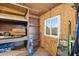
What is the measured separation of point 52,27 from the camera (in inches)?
50.5

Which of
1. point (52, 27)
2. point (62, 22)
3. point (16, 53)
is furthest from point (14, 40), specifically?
point (62, 22)

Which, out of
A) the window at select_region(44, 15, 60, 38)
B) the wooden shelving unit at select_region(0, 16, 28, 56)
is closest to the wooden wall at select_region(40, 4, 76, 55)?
the window at select_region(44, 15, 60, 38)

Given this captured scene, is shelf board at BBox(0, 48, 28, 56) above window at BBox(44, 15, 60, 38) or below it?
below

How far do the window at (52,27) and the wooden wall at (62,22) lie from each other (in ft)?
0.13

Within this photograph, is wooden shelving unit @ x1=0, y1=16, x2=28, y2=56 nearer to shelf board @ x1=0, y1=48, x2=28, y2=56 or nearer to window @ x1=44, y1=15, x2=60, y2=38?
shelf board @ x1=0, y1=48, x2=28, y2=56

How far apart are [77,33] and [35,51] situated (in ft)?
1.80

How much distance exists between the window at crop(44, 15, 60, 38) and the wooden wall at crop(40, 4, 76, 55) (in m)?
0.04

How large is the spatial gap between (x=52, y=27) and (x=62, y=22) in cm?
14

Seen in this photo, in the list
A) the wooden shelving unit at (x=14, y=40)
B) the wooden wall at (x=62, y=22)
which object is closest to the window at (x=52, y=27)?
the wooden wall at (x=62, y=22)

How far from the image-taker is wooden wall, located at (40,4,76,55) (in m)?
1.19

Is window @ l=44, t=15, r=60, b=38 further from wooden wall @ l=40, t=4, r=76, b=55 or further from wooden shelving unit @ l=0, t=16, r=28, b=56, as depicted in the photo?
wooden shelving unit @ l=0, t=16, r=28, b=56

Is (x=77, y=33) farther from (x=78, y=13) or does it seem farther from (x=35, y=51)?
(x=35, y=51)

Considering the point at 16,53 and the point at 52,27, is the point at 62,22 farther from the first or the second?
the point at 16,53

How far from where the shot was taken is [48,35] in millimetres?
1298
